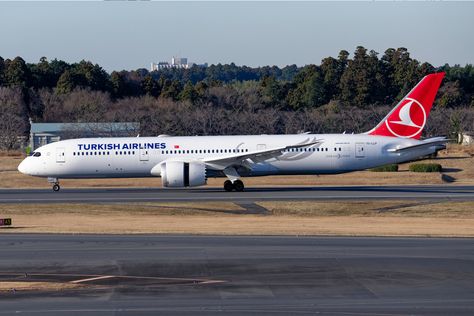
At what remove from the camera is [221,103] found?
4213 inches

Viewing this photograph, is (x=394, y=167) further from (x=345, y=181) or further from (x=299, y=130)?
(x=299, y=130)

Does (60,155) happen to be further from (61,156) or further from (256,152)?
(256,152)

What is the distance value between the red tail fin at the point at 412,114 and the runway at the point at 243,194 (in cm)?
310

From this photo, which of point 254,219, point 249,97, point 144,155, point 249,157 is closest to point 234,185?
point 249,157

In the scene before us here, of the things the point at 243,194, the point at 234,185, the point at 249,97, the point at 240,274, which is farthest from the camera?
the point at 249,97

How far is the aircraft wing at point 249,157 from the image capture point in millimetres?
45312

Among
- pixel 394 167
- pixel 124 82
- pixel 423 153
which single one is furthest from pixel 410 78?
pixel 423 153

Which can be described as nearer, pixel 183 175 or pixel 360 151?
pixel 183 175

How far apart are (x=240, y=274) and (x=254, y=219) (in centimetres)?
1286

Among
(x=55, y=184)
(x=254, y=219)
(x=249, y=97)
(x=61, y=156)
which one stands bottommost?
(x=254, y=219)

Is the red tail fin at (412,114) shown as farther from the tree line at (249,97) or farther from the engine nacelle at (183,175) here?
the tree line at (249,97)

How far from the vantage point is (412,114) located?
47.8m

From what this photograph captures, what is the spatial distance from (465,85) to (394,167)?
61.2 metres

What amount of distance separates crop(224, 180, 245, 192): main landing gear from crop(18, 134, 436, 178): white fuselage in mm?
615
